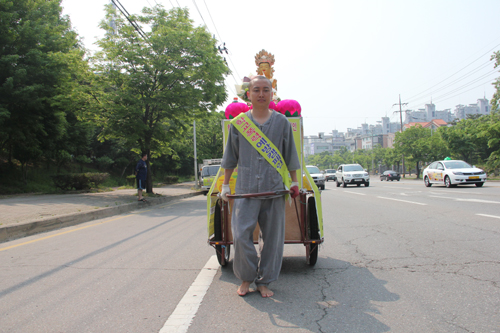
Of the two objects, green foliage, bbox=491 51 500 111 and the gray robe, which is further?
green foliage, bbox=491 51 500 111

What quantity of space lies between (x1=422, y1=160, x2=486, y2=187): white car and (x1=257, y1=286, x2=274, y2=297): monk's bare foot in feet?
58.6

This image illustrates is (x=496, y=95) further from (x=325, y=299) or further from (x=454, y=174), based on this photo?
(x=325, y=299)

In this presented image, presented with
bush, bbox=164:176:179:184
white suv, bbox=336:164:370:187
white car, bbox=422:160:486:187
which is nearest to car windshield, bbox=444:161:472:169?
white car, bbox=422:160:486:187

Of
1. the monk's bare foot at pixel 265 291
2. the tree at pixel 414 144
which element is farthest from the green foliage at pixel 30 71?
the tree at pixel 414 144

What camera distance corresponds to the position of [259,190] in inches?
Answer: 137

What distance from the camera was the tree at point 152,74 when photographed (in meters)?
15.7

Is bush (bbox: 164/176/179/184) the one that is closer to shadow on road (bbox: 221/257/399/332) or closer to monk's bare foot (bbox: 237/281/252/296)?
shadow on road (bbox: 221/257/399/332)

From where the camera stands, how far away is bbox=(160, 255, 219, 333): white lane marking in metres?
2.84

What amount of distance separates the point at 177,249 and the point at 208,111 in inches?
507

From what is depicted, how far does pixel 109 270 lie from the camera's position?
15.2 ft

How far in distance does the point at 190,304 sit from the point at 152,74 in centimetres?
1435

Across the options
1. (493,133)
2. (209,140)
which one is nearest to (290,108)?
(493,133)

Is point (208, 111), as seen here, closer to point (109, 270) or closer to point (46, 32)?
point (46, 32)

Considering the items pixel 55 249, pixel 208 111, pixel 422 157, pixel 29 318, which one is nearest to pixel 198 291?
pixel 29 318
